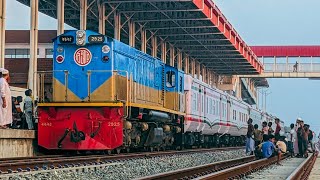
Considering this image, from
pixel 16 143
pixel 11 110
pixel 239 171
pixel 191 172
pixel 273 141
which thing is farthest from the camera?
pixel 273 141

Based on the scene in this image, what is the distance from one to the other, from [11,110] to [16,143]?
920 millimetres

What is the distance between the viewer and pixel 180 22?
42.1 meters

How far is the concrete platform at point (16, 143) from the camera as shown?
16.2 meters

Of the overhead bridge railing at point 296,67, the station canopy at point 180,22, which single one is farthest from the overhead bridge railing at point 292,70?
the station canopy at point 180,22

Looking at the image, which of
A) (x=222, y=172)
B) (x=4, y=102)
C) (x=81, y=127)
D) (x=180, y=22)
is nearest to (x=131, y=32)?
(x=180, y=22)

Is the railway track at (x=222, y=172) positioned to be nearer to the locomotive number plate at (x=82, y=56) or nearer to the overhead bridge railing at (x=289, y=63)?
the locomotive number plate at (x=82, y=56)

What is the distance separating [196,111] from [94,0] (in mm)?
9303

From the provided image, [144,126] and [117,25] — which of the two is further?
[117,25]

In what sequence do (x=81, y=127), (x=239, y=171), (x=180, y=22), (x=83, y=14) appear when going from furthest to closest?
(x=180, y=22) < (x=83, y=14) < (x=81, y=127) < (x=239, y=171)

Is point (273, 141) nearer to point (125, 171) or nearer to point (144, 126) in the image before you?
point (144, 126)

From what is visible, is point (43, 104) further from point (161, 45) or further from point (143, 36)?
point (161, 45)

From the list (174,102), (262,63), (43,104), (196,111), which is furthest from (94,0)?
(262,63)

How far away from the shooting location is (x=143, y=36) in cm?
4303

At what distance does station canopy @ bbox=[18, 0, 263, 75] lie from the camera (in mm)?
36594
